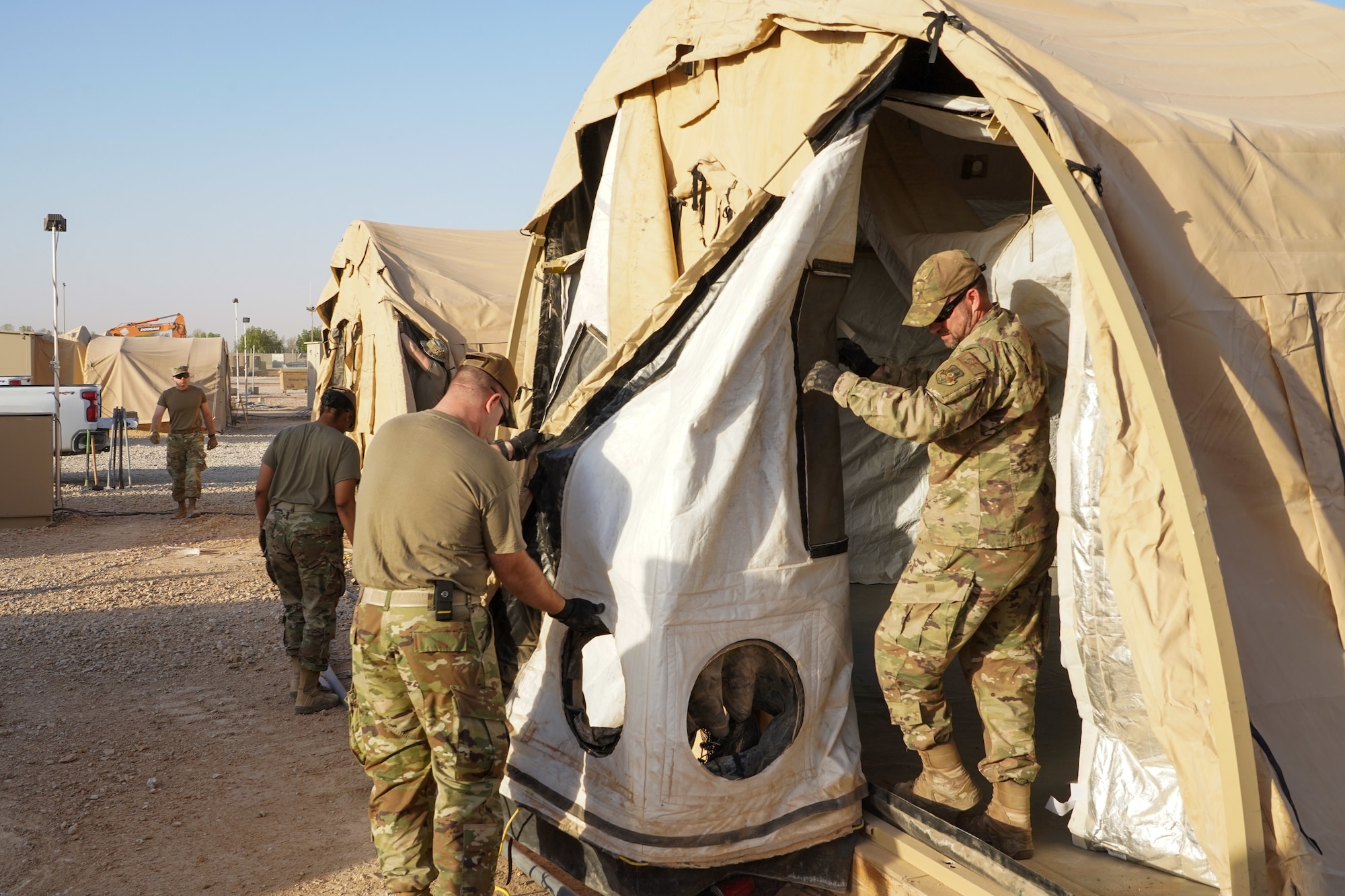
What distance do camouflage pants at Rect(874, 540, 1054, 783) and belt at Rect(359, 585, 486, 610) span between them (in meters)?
1.38

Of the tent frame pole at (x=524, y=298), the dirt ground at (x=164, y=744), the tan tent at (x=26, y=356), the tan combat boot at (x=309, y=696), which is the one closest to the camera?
the dirt ground at (x=164, y=744)

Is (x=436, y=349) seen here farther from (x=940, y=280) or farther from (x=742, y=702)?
(x=940, y=280)

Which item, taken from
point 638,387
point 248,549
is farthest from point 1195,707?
point 248,549

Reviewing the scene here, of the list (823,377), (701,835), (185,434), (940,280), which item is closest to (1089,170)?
(940,280)

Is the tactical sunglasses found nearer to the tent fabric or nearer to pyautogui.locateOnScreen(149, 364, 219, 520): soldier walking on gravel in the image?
the tent fabric

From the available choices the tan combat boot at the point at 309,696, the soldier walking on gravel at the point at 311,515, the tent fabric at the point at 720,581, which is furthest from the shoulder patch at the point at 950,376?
the tan combat boot at the point at 309,696

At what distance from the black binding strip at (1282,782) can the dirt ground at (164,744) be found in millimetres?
2790

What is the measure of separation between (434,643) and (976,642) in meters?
1.82

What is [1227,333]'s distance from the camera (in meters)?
2.99

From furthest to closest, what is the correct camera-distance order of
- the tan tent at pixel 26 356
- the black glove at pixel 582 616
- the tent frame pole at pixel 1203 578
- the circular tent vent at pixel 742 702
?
the tan tent at pixel 26 356, the black glove at pixel 582 616, the circular tent vent at pixel 742 702, the tent frame pole at pixel 1203 578

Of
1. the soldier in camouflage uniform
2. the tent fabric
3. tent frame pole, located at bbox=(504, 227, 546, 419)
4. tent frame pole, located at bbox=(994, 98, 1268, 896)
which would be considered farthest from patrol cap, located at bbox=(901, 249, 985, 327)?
tent frame pole, located at bbox=(504, 227, 546, 419)

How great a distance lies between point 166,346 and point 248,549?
56.0 feet

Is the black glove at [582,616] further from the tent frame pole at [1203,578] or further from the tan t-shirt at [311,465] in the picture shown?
the tan t-shirt at [311,465]

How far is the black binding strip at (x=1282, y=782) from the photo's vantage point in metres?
2.62
